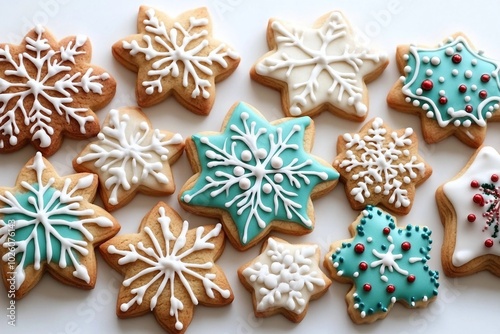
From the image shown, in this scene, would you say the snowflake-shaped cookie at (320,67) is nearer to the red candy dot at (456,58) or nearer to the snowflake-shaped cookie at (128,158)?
the red candy dot at (456,58)

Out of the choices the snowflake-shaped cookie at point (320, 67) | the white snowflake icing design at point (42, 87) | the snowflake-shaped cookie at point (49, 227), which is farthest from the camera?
the snowflake-shaped cookie at point (320, 67)

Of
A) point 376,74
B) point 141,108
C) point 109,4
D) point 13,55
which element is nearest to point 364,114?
point 376,74

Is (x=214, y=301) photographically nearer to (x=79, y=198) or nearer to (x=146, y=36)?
(x=79, y=198)

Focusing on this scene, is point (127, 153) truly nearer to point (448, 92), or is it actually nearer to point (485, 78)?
point (448, 92)

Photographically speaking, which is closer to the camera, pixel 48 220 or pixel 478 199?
pixel 48 220

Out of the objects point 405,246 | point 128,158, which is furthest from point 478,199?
point 128,158

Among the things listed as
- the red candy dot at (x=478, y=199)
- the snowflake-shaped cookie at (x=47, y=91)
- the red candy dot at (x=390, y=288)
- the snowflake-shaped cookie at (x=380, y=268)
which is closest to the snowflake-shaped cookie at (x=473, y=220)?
the red candy dot at (x=478, y=199)

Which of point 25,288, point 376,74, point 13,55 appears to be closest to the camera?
point 25,288
